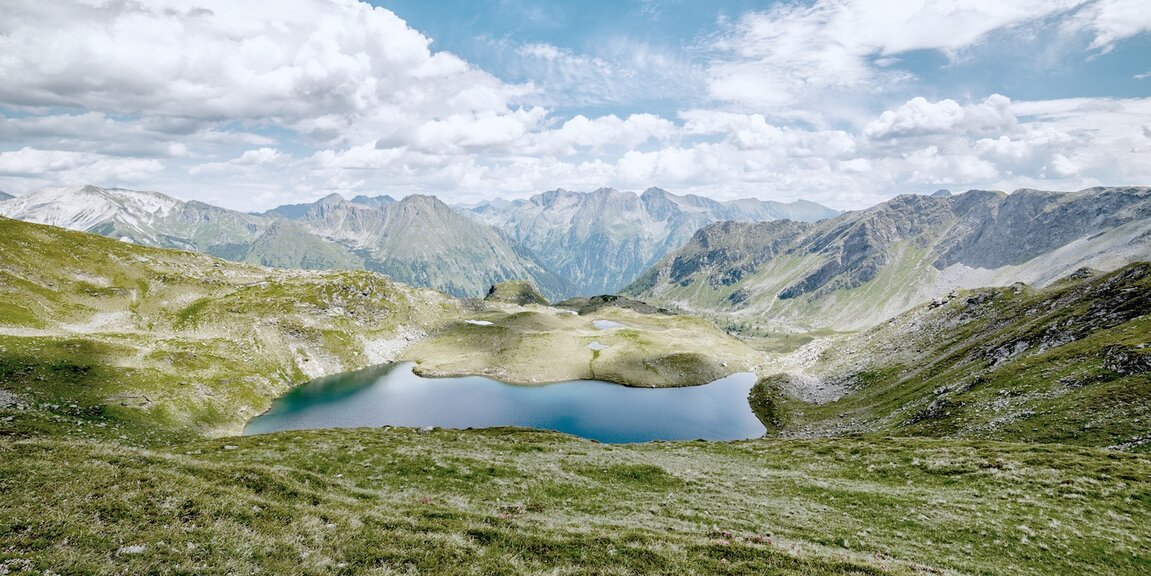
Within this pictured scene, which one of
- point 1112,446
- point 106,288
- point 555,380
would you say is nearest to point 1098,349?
point 1112,446

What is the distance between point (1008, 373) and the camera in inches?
2685

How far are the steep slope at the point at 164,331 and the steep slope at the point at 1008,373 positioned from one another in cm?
11608

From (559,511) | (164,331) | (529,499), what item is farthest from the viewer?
(164,331)

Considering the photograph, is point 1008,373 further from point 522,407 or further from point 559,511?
point 522,407

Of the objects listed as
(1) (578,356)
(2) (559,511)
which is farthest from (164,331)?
(2) (559,511)

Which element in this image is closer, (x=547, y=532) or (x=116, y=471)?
(x=116, y=471)

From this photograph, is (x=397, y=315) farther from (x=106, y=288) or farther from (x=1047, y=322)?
(x=1047, y=322)

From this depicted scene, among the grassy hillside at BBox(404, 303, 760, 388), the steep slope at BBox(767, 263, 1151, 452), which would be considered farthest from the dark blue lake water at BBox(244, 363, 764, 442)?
Answer: the steep slope at BBox(767, 263, 1151, 452)

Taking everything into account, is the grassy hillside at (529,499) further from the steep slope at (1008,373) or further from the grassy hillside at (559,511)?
the steep slope at (1008,373)

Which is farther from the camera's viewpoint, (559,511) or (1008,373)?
(1008,373)

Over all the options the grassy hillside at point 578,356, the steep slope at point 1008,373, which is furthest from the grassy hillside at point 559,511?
the grassy hillside at point 578,356

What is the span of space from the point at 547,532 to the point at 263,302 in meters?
167

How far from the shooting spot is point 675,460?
49062 millimetres

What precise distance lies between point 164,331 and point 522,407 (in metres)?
99.8
